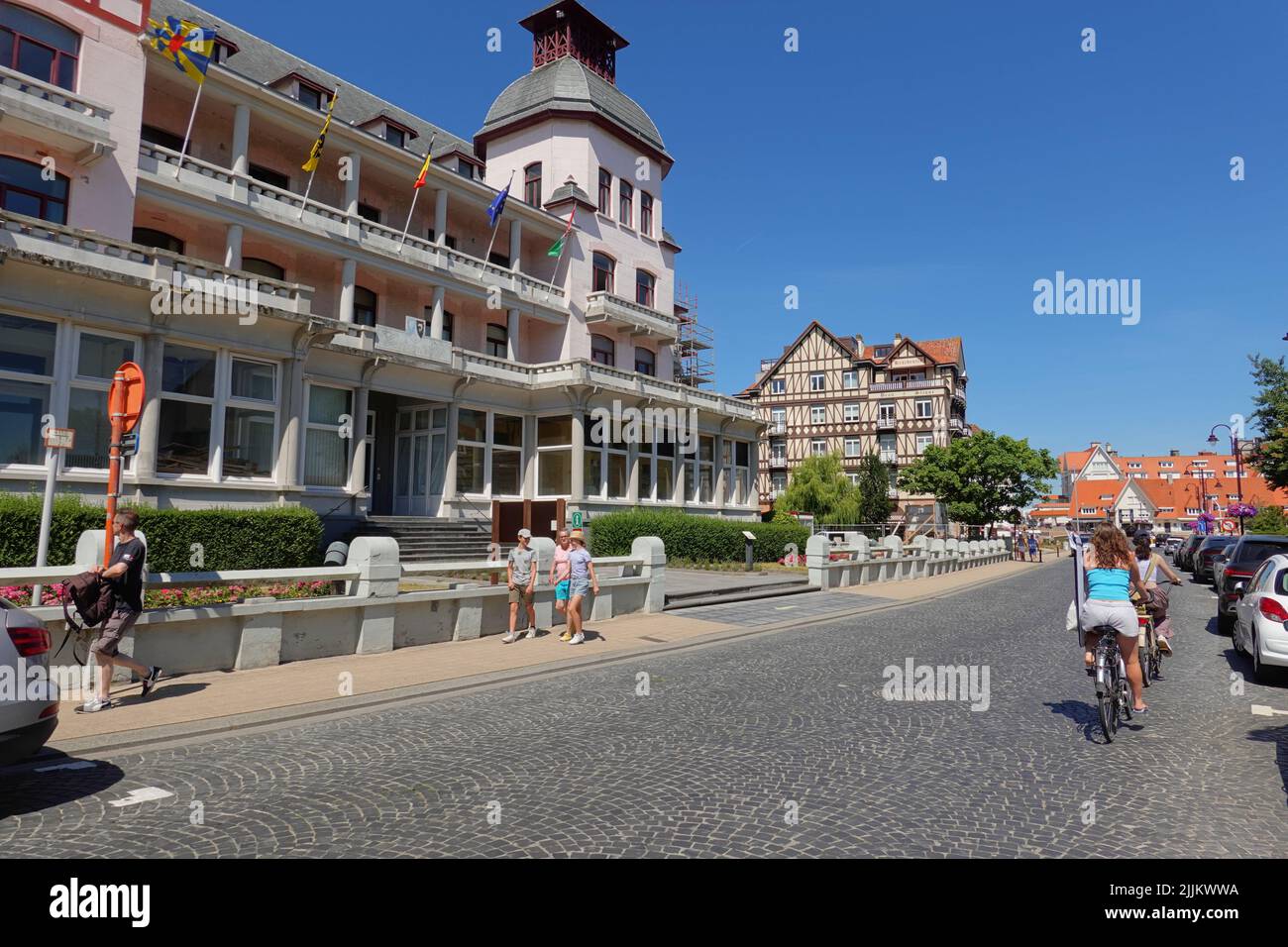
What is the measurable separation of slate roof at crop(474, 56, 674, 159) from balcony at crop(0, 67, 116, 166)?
18.3 metres

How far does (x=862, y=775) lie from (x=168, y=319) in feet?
54.3

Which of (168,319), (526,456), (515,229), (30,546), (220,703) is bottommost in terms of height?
(220,703)

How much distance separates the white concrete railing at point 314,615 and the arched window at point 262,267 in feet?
50.0

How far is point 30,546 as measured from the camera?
11.9 metres

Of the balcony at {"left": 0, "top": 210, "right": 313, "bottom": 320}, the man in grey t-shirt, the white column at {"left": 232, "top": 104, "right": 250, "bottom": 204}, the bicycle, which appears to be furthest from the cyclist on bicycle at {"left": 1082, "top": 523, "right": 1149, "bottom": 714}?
the white column at {"left": 232, "top": 104, "right": 250, "bottom": 204}

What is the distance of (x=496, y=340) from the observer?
99.3 feet

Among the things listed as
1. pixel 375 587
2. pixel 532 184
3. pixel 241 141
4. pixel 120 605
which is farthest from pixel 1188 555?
pixel 120 605

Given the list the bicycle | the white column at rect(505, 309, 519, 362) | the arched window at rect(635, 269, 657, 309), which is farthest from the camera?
the arched window at rect(635, 269, 657, 309)

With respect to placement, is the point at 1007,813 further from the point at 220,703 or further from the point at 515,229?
the point at 515,229

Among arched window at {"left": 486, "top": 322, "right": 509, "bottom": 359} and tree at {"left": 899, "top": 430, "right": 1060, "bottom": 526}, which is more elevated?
arched window at {"left": 486, "top": 322, "right": 509, "bottom": 359}

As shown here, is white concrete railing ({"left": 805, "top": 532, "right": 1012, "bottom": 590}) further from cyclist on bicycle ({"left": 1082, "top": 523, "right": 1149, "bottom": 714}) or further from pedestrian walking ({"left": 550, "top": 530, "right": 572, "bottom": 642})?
cyclist on bicycle ({"left": 1082, "top": 523, "right": 1149, "bottom": 714})

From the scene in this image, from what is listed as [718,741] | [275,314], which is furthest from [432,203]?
[718,741]

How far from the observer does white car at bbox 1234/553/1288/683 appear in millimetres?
9234

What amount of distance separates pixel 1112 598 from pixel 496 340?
1037 inches
